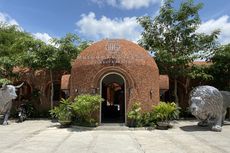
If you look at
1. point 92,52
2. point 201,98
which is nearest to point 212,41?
point 201,98

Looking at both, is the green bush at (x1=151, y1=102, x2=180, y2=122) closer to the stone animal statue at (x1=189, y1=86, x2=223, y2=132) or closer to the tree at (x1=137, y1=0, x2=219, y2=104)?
the stone animal statue at (x1=189, y1=86, x2=223, y2=132)

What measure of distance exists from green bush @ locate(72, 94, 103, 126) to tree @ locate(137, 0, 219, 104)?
22.5ft

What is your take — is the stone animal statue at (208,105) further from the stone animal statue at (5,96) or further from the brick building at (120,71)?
the stone animal statue at (5,96)

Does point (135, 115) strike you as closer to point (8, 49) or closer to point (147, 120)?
point (147, 120)

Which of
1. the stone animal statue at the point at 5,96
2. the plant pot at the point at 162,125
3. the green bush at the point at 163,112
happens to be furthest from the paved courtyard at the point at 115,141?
the stone animal statue at the point at 5,96

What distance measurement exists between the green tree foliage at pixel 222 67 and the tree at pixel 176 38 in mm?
864

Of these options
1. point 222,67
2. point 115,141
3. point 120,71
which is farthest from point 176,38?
point 115,141

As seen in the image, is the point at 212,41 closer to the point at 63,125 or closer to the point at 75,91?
the point at 75,91

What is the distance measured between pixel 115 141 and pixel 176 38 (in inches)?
461

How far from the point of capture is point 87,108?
14656 millimetres

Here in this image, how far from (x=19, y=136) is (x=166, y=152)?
6.89m

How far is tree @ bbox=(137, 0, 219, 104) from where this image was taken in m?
20.2

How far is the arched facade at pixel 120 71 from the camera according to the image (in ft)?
51.3

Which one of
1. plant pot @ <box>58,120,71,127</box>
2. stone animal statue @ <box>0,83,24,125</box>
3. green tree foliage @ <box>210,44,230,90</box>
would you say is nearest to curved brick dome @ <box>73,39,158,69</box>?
plant pot @ <box>58,120,71,127</box>
